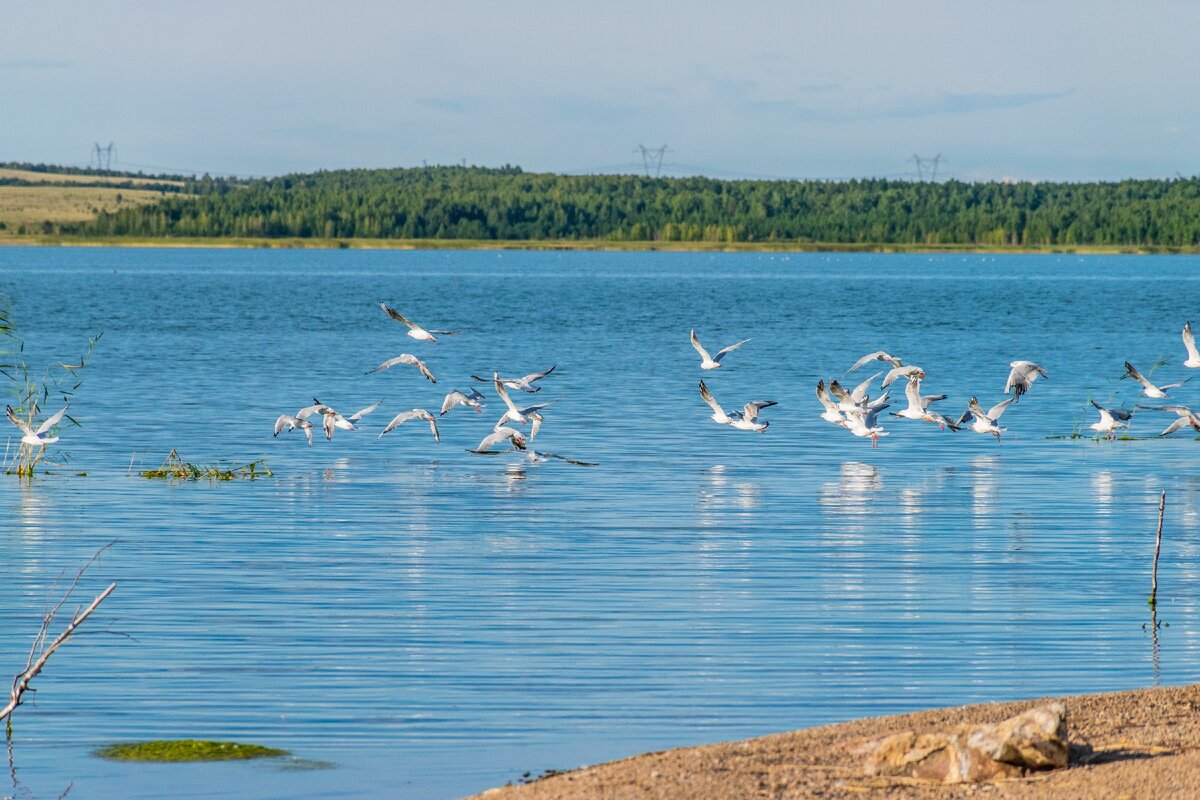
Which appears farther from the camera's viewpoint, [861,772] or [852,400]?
[852,400]

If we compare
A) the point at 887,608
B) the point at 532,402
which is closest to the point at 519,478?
the point at 887,608

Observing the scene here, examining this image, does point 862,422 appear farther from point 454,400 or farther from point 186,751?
point 186,751

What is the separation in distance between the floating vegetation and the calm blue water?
17.7 inches

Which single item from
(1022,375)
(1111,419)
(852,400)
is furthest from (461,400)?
(1111,419)

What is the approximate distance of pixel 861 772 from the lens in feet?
30.6

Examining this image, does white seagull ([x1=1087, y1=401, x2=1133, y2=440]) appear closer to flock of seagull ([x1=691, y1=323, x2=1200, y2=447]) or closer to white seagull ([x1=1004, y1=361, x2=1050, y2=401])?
flock of seagull ([x1=691, y1=323, x2=1200, y2=447])

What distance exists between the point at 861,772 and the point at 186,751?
3922 mm

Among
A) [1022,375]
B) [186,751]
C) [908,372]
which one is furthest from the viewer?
[908,372]

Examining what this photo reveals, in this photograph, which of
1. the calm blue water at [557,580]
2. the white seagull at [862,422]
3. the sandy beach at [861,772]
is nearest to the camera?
A: the sandy beach at [861,772]

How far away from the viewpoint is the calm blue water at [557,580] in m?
11.5

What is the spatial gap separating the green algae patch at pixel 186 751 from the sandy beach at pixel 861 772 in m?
1.87

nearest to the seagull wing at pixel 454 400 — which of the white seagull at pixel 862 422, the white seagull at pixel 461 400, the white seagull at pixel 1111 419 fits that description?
the white seagull at pixel 461 400

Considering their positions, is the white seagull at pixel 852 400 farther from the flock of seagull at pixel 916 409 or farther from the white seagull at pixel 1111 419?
the white seagull at pixel 1111 419

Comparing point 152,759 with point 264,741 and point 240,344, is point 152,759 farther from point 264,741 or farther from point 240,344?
point 240,344
